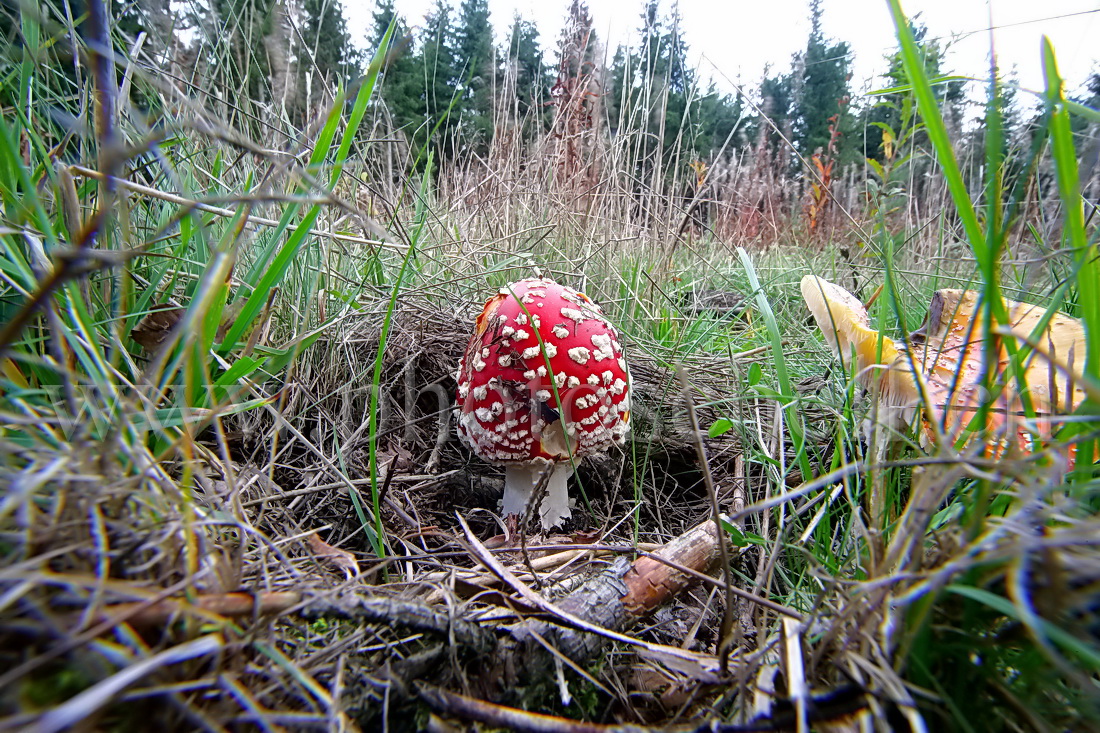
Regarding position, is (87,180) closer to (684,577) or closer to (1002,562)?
(684,577)

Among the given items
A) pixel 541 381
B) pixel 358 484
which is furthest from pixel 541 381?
pixel 358 484

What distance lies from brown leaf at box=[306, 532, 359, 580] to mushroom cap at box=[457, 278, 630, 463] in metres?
0.52

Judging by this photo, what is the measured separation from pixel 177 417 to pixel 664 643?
3.14 ft

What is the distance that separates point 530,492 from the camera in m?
1.70

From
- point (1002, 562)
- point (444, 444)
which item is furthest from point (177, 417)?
point (1002, 562)

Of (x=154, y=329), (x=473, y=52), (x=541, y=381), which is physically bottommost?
(x=541, y=381)

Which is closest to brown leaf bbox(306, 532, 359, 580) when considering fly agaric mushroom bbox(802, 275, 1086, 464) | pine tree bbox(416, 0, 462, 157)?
fly agaric mushroom bbox(802, 275, 1086, 464)

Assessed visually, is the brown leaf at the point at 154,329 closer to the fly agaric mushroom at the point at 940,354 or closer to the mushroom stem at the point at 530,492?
the mushroom stem at the point at 530,492

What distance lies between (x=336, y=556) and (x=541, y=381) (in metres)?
0.69

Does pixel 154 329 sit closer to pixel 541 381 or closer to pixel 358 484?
pixel 358 484

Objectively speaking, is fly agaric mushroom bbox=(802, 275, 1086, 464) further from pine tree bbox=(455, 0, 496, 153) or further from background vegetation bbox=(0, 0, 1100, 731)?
pine tree bbox=(455, 0, 496, 153)

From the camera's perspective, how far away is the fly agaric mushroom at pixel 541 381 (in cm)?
145

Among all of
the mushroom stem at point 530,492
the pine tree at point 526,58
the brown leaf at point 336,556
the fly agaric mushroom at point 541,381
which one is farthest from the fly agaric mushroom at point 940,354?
the pine tree at point 526,58

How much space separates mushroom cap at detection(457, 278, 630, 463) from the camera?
145 cm
